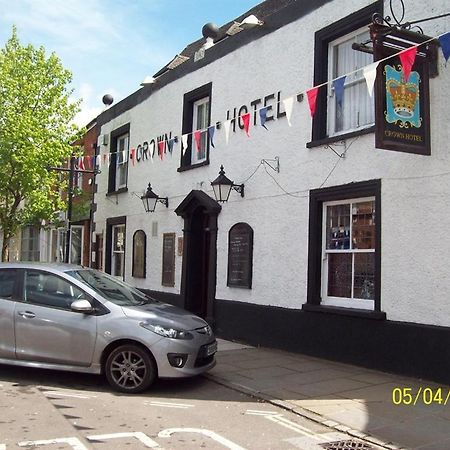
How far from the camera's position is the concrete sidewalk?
17.3 feet

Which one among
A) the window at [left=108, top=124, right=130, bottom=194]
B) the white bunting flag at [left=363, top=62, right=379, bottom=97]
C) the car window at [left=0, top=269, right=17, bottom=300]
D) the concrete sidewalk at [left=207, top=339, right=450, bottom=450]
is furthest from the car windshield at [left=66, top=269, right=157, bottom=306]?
the window at [left=108, top=124, right=130, bottom=194]

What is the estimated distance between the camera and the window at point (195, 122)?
12.7 metres

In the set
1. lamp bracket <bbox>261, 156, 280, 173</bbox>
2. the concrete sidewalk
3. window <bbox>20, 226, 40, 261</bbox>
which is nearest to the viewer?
Result: the concrete sidewalk

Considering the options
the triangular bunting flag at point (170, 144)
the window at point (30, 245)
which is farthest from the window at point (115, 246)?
the window at point (30, 245)

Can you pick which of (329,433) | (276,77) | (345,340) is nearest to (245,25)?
(276,77)

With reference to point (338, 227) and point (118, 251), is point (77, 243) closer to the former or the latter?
point (118, 251)

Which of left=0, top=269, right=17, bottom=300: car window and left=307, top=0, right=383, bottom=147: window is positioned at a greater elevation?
left=307, top=0, right=383, bottom=147: window

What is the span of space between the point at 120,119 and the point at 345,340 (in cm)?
1077

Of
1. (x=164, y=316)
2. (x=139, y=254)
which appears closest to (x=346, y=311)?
(x=164, y=316)

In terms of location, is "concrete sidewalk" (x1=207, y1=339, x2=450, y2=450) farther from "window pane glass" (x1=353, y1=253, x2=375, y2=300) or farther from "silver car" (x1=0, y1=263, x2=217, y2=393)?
"window pane glass" (x1=353, y1=253, x2=375, y2=300)

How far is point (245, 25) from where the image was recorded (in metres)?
11.0

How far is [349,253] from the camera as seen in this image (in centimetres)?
883

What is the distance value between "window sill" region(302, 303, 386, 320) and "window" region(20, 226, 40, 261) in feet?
61.8

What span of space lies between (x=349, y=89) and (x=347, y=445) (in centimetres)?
591
